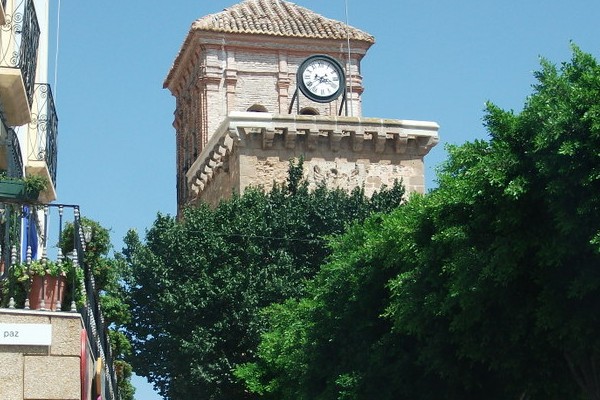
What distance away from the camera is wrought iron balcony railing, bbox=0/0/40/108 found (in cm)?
2112

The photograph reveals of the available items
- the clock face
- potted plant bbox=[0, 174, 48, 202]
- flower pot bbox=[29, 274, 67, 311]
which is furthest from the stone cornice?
flower pot bbox=[29, 274, 67, 311]

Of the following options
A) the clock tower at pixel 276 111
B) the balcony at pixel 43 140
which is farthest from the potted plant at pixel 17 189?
the clock tower at pixel 276 111

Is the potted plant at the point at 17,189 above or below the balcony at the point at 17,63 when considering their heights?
below

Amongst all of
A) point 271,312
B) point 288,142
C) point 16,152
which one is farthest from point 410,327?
point 288,142

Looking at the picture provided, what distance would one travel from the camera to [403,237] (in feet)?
80.7

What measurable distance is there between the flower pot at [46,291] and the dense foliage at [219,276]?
18.9 metres

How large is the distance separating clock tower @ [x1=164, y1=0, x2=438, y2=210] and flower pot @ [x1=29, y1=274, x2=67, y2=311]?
26.1 meters

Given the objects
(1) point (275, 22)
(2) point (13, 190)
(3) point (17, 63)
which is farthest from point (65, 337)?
(1) point (275, 22)

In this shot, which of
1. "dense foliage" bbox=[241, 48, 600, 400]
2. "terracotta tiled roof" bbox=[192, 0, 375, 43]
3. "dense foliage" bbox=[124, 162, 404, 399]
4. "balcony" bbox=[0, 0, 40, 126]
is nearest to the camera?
"dense foliage" bbox=[241, 48, 600, 400]

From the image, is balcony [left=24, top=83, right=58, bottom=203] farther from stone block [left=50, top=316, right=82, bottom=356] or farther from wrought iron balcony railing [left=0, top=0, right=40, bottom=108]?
stone block [left=50, top=316, right=82, bottom=356]

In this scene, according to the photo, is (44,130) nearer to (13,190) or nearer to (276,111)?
(13,190)

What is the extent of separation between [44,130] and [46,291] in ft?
27.5

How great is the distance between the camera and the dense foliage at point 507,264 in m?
19.5

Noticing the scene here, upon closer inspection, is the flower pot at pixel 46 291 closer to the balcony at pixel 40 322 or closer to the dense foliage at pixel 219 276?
the balcony at pixel 40 322
